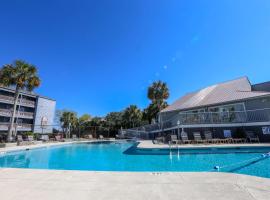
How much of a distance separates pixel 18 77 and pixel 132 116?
983 inches

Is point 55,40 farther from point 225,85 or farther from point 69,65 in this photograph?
point 225,85

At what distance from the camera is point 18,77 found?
1941cm

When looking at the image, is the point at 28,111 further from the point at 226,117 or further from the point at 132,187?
the point at 132,187

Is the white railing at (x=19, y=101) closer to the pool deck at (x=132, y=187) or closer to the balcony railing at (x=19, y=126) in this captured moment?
the balcony railing at (x=19, y=126)

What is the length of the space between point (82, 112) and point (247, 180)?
5141 centimetres

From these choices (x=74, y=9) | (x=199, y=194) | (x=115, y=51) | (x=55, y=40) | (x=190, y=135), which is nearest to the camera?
(x=199, y=194)

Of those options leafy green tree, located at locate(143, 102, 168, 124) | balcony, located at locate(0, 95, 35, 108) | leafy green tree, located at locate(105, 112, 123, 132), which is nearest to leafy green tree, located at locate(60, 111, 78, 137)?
balcony, located at locate(0, 95, 35, 108)

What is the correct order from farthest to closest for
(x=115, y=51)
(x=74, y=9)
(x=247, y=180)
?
(x=115, y=51) < (x=74, y=9) < (x=247, y=180)

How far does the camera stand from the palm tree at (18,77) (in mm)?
18938

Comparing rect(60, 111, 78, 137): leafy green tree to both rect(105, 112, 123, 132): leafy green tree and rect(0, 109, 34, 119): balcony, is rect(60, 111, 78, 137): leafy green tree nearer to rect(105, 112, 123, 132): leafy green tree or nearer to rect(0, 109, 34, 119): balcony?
rect(0, 109, 34, 119): balcony

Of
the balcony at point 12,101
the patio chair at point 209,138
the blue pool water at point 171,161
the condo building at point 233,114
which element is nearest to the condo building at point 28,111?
the balcony at point 12,101

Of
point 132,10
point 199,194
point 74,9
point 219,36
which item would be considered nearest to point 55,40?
point 74,9

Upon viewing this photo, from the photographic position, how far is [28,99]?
121 feet

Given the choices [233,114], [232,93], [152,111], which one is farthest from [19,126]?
[232,93]
